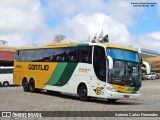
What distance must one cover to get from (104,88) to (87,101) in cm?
172

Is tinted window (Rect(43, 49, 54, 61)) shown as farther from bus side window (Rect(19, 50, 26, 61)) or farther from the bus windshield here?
the bus windshield

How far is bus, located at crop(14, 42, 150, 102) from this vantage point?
20453 mm

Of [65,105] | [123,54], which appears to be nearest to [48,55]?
[123,54]

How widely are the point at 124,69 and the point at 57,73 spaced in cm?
576

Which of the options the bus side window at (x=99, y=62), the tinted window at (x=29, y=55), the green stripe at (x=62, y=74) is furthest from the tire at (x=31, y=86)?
the bus side window at (x=99, y=62)

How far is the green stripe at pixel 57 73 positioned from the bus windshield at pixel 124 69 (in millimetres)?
4433

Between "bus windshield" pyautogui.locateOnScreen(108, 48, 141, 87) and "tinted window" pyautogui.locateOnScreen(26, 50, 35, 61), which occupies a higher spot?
"tinted window" pyautogui.locateOnScreen(26, 50, 35, 61)

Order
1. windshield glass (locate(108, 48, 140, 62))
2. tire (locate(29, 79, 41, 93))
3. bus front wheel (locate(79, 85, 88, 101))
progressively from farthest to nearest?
1. tire (locate(29, 79, 41, 93))
2. bus front wheel (locate(79, 85, 88, 101))
3. windshield glass (locate(108, 48, 140, 62))

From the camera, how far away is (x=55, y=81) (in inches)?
989

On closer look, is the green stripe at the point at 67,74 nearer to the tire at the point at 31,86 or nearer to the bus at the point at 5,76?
the tire at the point at 31,86

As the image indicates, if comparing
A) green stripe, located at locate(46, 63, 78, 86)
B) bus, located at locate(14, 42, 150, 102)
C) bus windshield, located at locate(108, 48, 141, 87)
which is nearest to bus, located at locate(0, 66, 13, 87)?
bus, located at locate(14, 42, 150, 102)

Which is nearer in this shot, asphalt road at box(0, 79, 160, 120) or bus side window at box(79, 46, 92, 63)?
asphalt road at box(0, 79, 160, 120)

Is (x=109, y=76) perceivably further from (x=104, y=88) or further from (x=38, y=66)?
(x=38, y=66)

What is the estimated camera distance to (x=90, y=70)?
70.6ft
